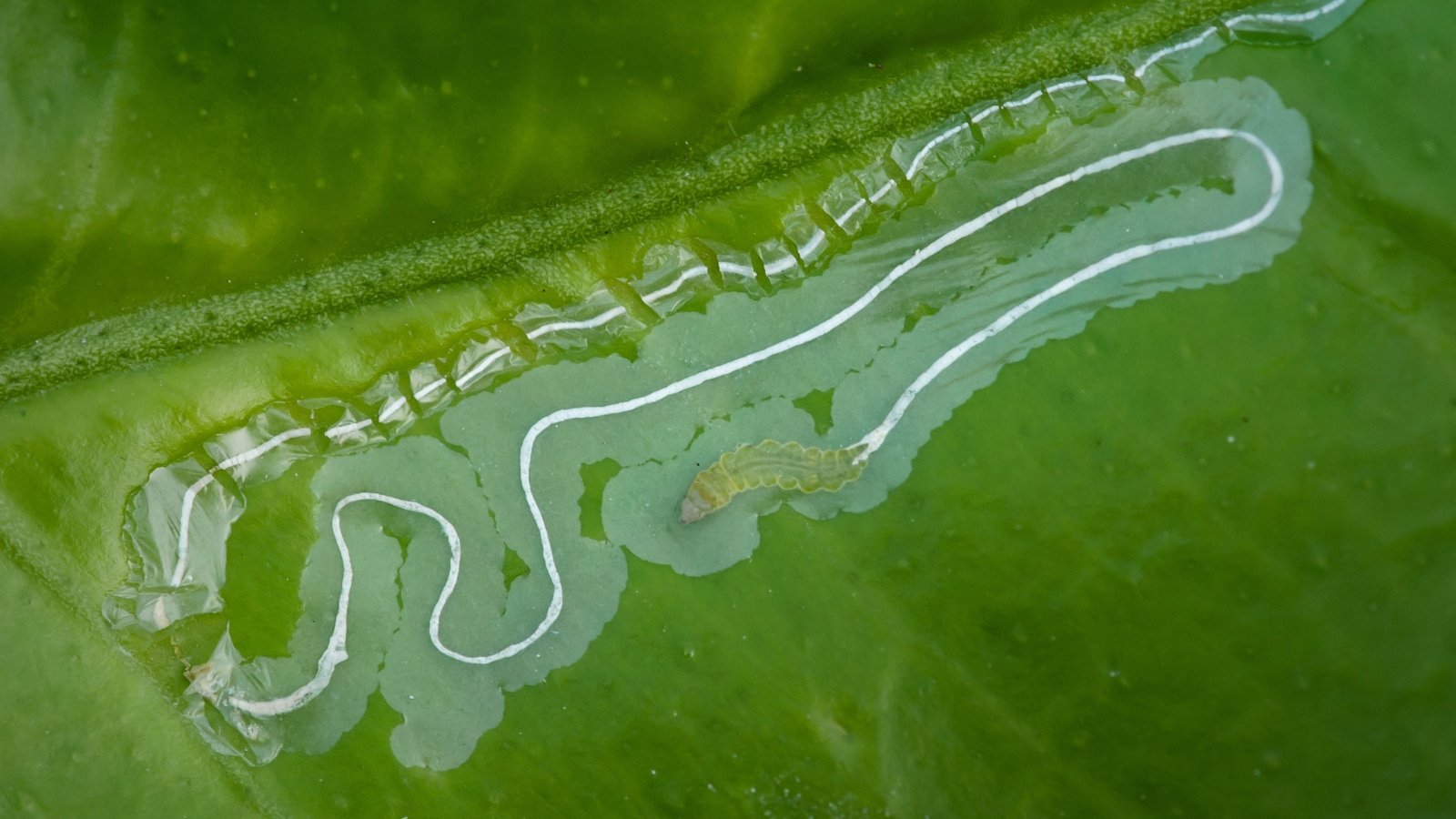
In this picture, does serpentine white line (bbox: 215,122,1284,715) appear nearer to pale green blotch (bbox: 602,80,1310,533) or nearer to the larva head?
pale green blotch (bbox: 602,80,1310,533)

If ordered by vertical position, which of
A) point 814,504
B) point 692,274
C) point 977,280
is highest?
point 692,274

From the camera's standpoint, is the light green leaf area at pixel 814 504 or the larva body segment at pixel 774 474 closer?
the light green leaf area at pixel 814 504

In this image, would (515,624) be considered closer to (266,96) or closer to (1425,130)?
(266,96)

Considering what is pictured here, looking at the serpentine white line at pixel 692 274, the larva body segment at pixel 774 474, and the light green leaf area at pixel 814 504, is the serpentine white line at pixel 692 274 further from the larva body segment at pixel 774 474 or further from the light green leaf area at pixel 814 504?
the larva body segment at pixel 774 474

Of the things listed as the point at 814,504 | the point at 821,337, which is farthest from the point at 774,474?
the point at 821,337

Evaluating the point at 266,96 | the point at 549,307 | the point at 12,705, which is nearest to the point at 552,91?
the point at 549,307

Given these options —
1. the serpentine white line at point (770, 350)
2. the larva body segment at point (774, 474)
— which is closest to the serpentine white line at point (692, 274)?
the serpentine white line at point (770, 350)

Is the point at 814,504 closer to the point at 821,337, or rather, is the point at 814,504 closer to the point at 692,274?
the point at 821,337
